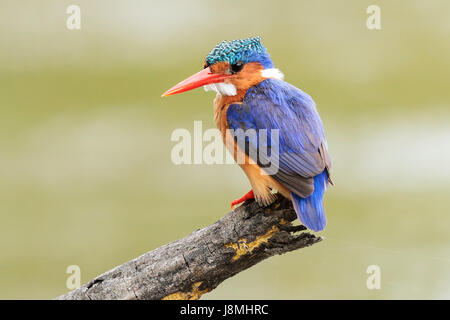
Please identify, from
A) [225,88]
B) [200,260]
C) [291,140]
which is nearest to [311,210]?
[291,140]

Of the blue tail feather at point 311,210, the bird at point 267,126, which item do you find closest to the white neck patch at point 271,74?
the bird at point 267,126

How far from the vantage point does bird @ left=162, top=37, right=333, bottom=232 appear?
1783 millimetres

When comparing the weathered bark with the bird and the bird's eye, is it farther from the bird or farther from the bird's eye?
the bird's eye

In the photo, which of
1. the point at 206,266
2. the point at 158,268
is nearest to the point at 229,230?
the point at 206,266

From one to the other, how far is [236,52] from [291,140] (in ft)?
1.24

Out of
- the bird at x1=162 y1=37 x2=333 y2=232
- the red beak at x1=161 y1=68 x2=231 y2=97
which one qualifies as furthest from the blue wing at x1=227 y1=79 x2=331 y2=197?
the red beak at x1=161 y1=68 x2=231 y2=97

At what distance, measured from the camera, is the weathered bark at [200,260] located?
5.84 ft

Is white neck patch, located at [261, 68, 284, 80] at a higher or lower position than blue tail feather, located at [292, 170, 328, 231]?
higher

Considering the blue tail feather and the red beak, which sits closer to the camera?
the blue tail feather

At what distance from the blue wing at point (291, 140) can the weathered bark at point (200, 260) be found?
101 mm

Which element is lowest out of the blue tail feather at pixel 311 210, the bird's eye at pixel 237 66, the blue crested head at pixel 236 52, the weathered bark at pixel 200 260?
the weathered bark at pixel 200 260

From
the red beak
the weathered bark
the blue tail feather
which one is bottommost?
the weathered bark

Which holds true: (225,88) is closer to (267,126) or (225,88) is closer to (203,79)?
(203,79)

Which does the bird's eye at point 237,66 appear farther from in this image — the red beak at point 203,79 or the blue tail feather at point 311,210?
the blue tail feather at point 311,210
